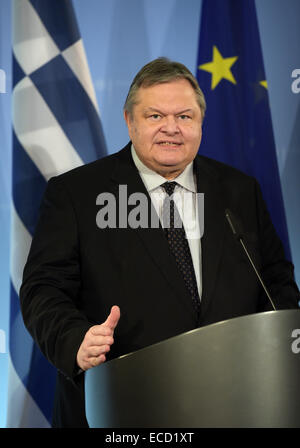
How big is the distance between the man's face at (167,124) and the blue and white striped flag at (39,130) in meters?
0.52

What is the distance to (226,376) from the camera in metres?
1.10

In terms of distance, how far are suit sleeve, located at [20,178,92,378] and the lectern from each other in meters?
0.37

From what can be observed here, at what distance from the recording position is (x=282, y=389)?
1.12 metres

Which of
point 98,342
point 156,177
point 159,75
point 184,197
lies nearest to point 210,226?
point 184,197

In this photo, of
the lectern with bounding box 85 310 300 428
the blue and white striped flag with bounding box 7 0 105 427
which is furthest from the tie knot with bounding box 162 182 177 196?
the lectern with bounding box 85 310 300 428

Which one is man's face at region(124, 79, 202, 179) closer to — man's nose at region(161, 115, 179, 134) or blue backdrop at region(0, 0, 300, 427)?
man's nose at region(161, 115, 179, 134)

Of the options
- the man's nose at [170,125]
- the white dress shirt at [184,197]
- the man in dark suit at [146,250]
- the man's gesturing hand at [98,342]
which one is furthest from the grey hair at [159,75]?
the man's gesturing hand at [98,342]

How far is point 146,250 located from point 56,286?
294mm

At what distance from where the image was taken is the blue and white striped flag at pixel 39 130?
2.38 metres

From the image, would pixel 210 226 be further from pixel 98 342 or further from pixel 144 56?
pixel 144 56

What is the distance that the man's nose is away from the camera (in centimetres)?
191

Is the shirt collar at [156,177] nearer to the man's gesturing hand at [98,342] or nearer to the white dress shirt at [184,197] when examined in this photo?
the white dress shirt at [184,197]
